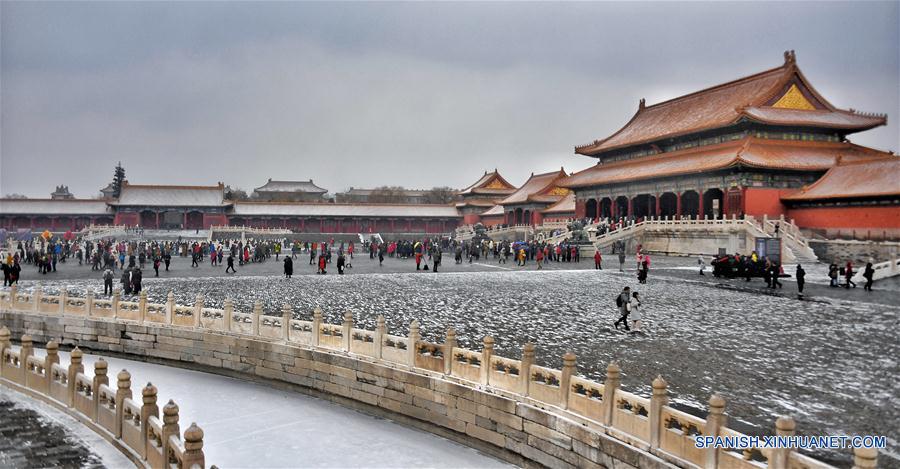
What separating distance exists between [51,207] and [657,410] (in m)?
75.1

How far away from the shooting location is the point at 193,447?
6172mm

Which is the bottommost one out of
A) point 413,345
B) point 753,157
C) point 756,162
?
point 413,345

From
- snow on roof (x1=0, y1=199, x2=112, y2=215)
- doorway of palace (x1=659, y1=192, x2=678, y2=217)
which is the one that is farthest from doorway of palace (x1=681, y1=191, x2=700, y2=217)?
snow on roof (x1=0, y1=199, x2=112, y2=215)

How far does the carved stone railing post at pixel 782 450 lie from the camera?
19.7 ft

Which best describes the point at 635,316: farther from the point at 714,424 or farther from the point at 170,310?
the point at 170,310

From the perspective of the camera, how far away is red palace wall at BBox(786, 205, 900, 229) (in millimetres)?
31480

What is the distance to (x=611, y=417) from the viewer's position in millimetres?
8391

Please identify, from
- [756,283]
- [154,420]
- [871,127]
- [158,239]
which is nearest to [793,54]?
[871,127]

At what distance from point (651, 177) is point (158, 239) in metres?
44.3

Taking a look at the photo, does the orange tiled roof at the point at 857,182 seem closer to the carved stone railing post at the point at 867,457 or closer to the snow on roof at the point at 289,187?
the carved stone railing post at the point at 867,457

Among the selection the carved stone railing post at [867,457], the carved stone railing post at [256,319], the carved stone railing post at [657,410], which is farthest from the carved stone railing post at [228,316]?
the carved stone railing post at [867,457]

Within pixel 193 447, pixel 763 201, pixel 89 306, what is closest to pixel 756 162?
pixel 763 201

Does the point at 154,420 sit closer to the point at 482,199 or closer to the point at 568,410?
the point at 568,410

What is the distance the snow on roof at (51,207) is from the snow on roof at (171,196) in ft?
9.30
